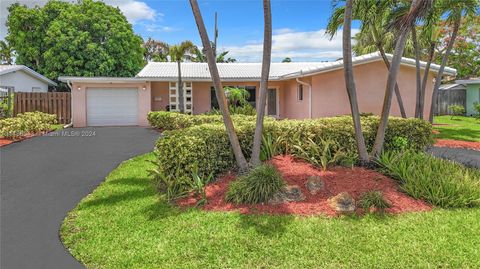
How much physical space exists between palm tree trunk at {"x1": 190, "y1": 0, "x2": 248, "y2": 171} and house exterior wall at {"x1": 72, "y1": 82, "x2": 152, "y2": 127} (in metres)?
15.1

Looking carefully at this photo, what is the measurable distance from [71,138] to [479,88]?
28.3m

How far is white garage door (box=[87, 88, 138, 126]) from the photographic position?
68.3 ft

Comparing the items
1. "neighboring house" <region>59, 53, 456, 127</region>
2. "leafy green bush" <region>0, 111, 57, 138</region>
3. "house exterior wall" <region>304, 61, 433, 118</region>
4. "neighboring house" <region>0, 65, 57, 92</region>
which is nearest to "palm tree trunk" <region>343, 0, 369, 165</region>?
"neighboring house" <region>59, 53, 456, 127</region>

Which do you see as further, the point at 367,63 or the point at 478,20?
the point at 478,20

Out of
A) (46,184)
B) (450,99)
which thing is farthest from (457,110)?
(46,184)

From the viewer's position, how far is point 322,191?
244 inches

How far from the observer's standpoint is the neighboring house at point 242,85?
16.9m

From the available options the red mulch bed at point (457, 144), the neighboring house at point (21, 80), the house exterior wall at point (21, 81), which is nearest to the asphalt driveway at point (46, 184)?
the neighboring house at point (21, 80)

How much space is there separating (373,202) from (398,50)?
3.19 meters

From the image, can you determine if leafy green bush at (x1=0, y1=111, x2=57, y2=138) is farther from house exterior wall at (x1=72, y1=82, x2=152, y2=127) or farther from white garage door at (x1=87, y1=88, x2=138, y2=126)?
white garage door at (x1=87, y1=88, x2=138, y2=126)

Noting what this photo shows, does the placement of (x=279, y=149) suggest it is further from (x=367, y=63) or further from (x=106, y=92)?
(x=106, y=92)

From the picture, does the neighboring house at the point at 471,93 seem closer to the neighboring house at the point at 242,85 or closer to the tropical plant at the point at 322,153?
the neighboring house at the point at 242,85

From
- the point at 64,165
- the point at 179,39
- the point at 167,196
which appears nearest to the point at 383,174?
the point at 167,196

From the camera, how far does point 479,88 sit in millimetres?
27000
